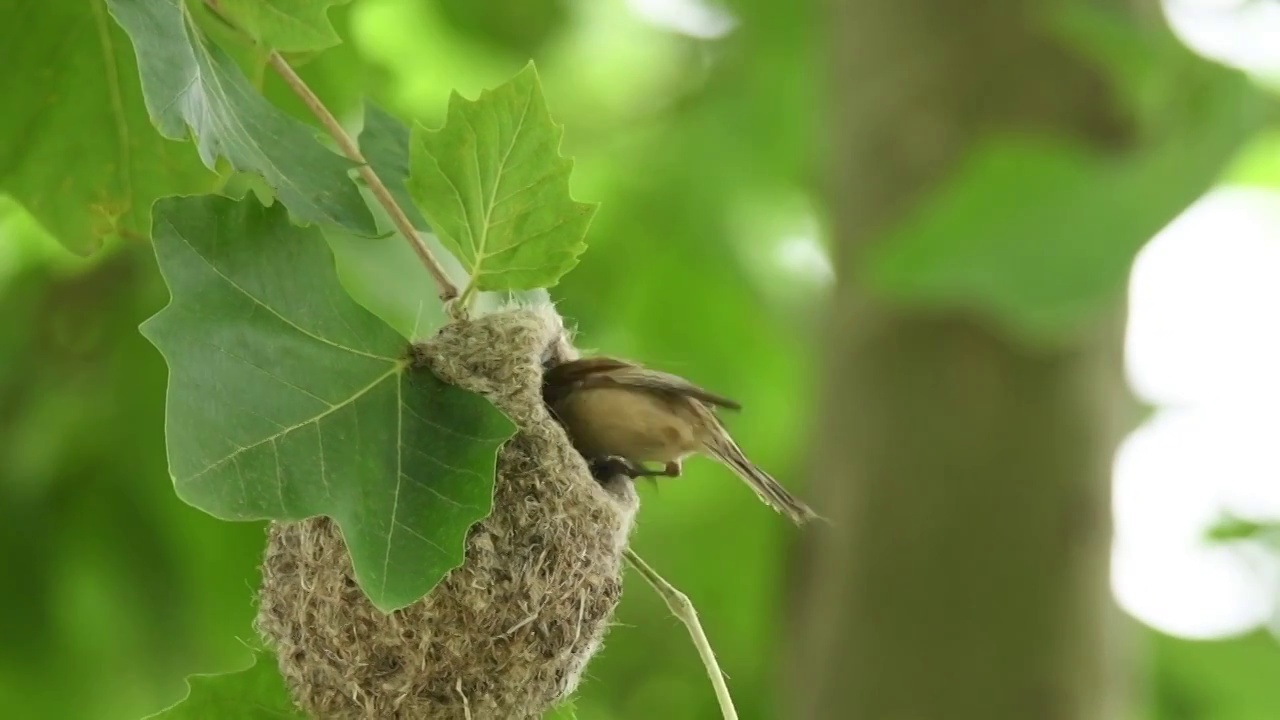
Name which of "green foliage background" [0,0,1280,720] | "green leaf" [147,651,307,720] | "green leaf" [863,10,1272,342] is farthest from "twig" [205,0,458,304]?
"green foliage background" [0,0,1280,720]

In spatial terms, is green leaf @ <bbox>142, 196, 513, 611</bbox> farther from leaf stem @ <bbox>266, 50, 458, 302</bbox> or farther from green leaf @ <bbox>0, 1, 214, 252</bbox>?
green leaf @ <bbox>0, 1, 214, 252</bbox>

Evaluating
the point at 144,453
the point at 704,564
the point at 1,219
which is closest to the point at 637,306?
the point at 704,564

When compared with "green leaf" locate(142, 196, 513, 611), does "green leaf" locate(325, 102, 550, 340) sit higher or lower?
higher

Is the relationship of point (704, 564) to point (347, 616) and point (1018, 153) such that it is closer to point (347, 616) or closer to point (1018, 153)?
point (1018, 153)

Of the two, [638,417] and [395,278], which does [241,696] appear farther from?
[395,278]

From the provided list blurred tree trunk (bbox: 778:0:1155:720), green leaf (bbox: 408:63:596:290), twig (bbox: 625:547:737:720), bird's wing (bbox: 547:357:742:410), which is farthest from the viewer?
blurred tree trunk (bbox: 778:0:1155:720)

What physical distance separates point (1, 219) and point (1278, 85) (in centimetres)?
340

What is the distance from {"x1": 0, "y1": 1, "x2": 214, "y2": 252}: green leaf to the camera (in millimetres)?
1636

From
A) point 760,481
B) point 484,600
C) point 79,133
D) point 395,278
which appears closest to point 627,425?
point 760,481

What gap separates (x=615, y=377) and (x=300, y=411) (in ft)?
1.58

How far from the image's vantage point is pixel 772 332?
13.6 ft

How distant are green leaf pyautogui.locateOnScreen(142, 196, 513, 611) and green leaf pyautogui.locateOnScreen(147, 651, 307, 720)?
0.42m

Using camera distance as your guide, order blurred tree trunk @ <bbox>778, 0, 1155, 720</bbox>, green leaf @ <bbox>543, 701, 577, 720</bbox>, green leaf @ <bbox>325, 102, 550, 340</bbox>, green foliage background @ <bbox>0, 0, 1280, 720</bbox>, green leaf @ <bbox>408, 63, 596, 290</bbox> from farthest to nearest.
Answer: green foliage background @ <bbox>0, 0, 1280, 720</bbox>
blurred tree trunk @ <bbox>778, 0, 1155, 720</bbox>
green leaf @ <bbox>325, 102, 550, 340</bbox>
green leaf @ <bbox>543, 701, 577, 720</bbox>
green leaf @ <bbox>408, 63, 596, 290</bbox>

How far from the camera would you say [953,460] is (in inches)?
125
